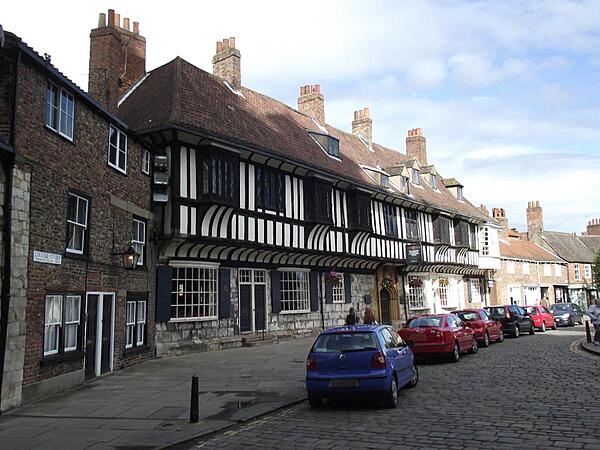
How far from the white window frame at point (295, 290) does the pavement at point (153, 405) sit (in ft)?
20.0

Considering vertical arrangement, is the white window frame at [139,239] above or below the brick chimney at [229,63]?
below

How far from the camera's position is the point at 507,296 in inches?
1741

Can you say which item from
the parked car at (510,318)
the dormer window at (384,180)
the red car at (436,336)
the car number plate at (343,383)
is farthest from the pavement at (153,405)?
the dormer window at (384,180)

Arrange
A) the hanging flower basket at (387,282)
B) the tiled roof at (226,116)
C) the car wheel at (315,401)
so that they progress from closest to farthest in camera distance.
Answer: the car wheel at (315,401) → the tiled roof at (226,116) → the hanging flower basket at (387,282)

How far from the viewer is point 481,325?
65.4ft

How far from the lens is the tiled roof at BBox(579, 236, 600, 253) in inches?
2356

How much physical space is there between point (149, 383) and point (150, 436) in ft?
15.4

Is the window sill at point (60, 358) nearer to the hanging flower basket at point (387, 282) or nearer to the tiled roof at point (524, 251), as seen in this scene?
the hanging flower basket at point (387, 282)

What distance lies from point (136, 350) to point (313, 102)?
62.6 ft

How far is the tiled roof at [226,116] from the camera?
59.0ft

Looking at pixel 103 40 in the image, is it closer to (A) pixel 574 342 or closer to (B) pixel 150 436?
(B) pixel 150 436

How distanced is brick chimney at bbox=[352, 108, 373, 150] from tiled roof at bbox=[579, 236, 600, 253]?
3767cm

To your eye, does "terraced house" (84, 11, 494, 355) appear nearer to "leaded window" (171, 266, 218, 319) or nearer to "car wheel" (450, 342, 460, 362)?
"leaded window" (171, 266, 218, 319)

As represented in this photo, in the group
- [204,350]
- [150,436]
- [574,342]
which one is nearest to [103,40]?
[204,350]
